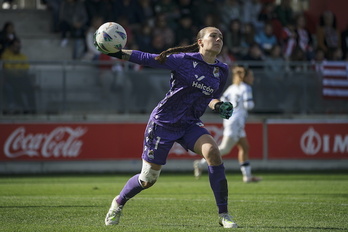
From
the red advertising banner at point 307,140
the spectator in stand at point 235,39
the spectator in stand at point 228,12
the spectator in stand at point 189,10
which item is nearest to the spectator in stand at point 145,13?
the spectator in stand at point 189,10

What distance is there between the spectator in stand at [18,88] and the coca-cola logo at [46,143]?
56 centimetres

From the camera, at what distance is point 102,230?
809cm

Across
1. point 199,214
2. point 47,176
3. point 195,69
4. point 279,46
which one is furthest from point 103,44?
point 279,46

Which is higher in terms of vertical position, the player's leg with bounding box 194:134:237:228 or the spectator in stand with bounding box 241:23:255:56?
the spectator in stand with bounding box 241:23:255:56

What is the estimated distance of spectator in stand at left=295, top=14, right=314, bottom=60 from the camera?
852 inches

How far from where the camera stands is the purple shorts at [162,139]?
28.0ft

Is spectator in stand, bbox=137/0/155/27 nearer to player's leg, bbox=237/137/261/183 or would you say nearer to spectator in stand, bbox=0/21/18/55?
spectator in stand, bbox=0/21/18/55

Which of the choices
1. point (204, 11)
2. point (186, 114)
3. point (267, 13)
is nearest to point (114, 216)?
point (186, 114)

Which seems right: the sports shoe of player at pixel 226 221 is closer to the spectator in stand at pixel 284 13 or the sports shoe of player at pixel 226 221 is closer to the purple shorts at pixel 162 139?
the purple shorts at pixel 162 139

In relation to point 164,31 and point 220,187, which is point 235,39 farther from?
point 220,187

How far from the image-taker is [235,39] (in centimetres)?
2111

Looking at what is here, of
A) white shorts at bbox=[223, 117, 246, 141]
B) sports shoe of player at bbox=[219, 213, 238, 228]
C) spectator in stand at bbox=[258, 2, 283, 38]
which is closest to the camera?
sports shoe of player at bbox=[219, 213, 238, 228]

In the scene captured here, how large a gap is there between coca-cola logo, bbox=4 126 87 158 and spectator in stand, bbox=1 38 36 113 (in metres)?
0.56

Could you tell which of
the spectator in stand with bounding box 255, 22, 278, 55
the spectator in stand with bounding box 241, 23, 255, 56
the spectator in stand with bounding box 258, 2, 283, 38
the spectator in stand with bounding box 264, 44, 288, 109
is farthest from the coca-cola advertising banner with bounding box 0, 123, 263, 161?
the spectator in stand with bounding box 258, 2, 283, 38
